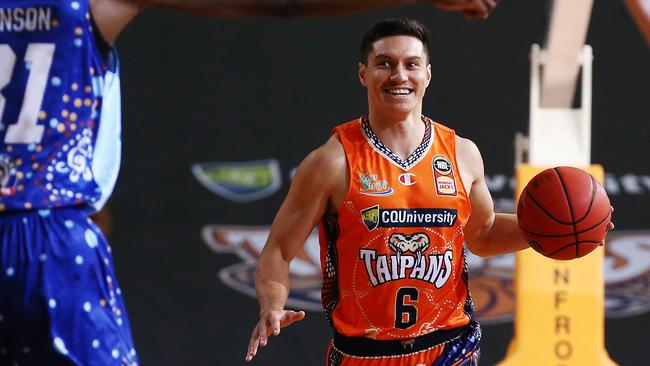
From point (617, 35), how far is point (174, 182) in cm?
288

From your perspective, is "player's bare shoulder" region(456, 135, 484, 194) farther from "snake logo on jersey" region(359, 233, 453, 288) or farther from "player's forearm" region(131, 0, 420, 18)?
"player's forearm" region(131, 0, 420, 18)

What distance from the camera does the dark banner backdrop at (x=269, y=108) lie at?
7184mm

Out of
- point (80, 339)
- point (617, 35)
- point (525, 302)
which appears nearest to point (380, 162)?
point (80, 339)

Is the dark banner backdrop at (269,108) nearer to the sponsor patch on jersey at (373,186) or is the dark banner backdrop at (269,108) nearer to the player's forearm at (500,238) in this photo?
the player's forearm at (500,238)

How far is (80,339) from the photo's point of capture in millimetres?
3621

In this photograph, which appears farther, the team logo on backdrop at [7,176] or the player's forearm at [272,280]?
the player's forearm at [272,280]

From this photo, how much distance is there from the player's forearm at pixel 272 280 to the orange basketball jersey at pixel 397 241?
19cm

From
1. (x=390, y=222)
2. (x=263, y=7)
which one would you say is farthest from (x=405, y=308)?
(x=263, y=7)

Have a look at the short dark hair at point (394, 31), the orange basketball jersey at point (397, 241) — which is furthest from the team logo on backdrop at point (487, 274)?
the short dark hair at point (394, 31)

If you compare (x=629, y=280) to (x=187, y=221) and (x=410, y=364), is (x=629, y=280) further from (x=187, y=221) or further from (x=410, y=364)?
(x=410, y=364)

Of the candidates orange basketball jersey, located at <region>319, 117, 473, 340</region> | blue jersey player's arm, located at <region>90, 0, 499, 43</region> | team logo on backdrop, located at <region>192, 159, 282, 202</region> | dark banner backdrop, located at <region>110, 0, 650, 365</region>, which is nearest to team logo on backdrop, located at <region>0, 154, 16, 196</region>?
blue jersey player's arm, located at <region>90, 0, 499, 43</region>

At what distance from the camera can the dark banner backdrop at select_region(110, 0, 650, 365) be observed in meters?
7.18

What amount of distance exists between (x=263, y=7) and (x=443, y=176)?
1.18 m

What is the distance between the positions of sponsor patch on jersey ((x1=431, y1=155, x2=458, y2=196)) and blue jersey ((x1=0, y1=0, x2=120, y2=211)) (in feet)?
4.08
